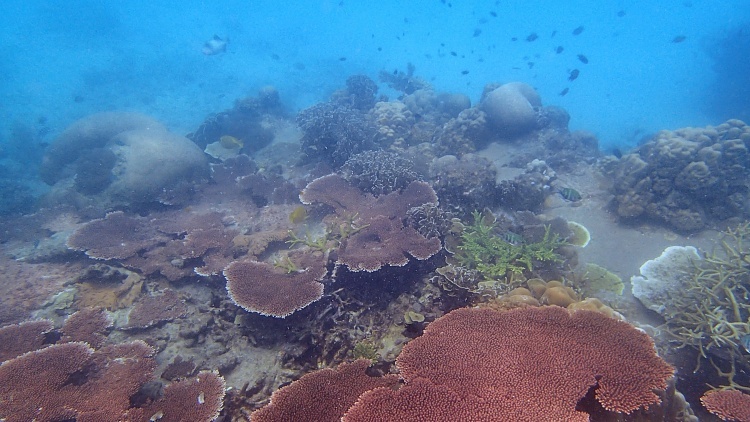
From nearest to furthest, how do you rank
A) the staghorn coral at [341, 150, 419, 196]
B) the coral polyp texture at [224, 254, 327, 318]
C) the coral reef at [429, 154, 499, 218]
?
1. the coral polyp texture at [224, 254, 327, 318]
2. the coral reef at [429, 154, 499, 218]
3. the staghorn coral at [341, 150, 419, 196]

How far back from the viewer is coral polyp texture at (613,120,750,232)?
7.98 metres

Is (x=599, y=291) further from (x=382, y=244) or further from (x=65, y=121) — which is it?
(x=65, y=121)

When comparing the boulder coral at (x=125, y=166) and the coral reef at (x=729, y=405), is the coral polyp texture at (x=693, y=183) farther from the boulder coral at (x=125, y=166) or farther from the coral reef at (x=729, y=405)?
the boulder coral at (x=125, y=166)

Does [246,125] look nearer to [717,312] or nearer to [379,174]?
[379,174]

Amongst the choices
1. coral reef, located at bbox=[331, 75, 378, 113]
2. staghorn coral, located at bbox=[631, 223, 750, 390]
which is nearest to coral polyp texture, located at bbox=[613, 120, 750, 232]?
staghorn coral, located at bbox=[631, 223, 750, 390]

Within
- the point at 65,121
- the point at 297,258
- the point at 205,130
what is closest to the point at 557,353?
the point at 297,258

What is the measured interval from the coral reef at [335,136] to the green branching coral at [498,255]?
19.8 ft

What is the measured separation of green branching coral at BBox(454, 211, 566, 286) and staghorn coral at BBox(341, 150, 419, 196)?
263cm

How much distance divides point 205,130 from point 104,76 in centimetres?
2552

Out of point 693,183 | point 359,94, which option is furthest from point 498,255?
point 359,94

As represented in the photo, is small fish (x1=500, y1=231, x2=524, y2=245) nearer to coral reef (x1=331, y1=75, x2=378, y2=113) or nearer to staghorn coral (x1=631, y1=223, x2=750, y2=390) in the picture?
staghorn coral (x1=631, y1=223, x2=750, y2=390)

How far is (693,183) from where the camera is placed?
801 centimetres

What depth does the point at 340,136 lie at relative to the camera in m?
11.2

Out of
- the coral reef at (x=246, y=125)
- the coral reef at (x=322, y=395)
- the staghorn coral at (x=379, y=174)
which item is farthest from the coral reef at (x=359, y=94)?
the coral reef at (x=322, y=395)
